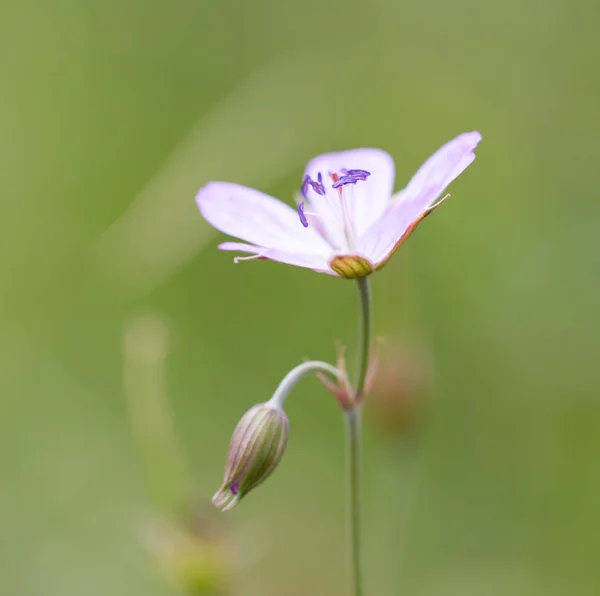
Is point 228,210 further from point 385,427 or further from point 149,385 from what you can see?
point 385,427

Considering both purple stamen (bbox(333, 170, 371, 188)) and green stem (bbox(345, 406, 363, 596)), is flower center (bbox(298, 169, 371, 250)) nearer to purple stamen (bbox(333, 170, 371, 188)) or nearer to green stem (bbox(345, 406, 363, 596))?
purple stamen (bbox(333, 170, 371, 188))

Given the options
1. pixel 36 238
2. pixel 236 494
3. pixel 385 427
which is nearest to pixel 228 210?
pixel 236 494

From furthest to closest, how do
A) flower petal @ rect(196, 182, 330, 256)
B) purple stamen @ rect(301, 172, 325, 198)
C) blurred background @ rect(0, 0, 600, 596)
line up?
blurred background @ rect(0, 0, 600, 596), purple stamen @ rect(301, 172, 325, 198), flower petal @ rect(196, 182, 330, 256)

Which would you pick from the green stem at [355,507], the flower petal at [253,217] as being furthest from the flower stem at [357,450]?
the flower petal at [253,217]

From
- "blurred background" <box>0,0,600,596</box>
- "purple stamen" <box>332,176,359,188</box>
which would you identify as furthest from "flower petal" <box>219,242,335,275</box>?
"blurred background" <box>0,0,600,596</box>

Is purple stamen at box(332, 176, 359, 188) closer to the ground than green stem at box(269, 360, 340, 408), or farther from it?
farther from it

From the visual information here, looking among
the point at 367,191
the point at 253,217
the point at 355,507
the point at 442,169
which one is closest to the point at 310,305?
the point at 367,191
